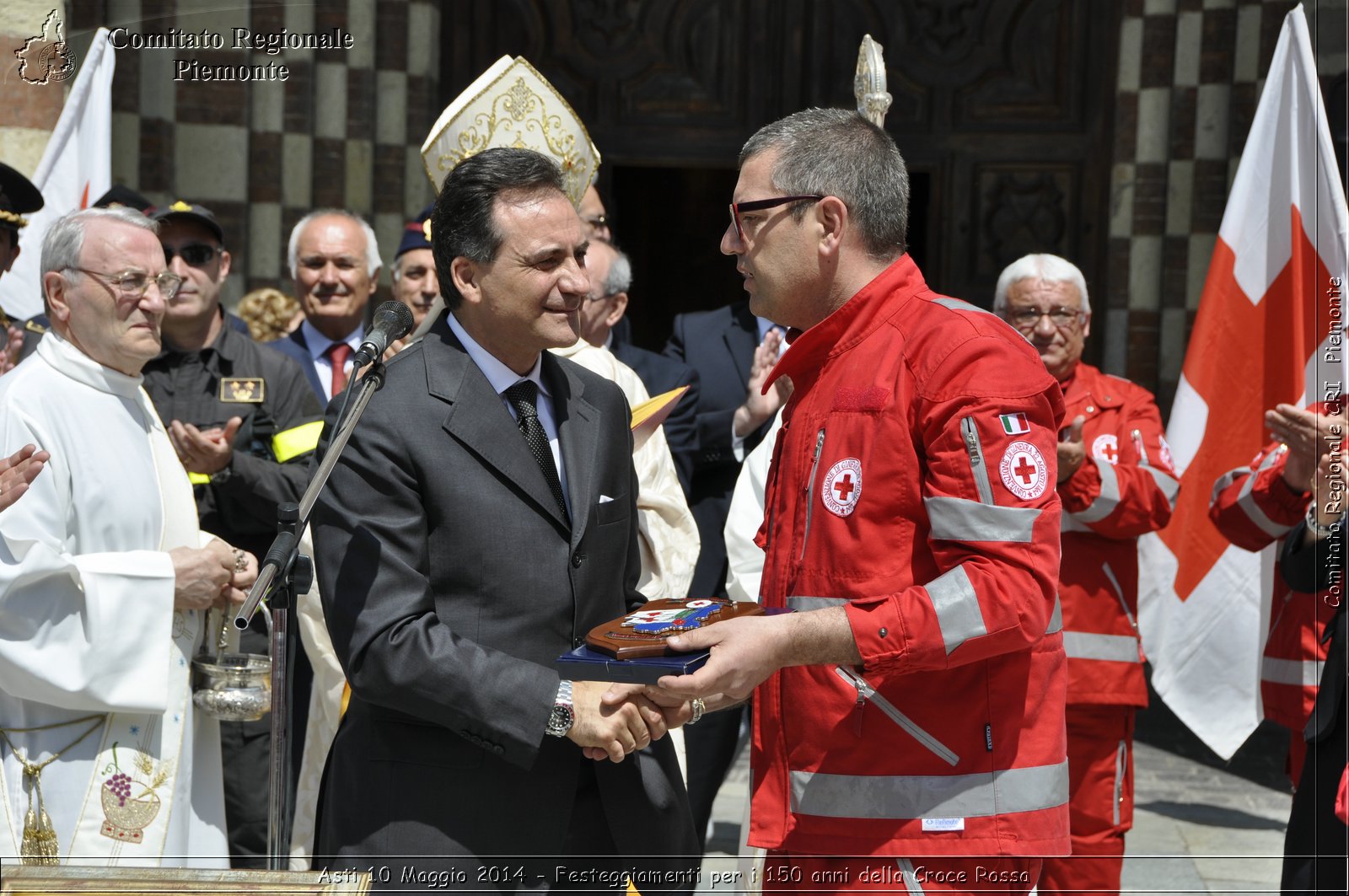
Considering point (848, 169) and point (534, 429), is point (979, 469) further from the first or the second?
point (534, 429)

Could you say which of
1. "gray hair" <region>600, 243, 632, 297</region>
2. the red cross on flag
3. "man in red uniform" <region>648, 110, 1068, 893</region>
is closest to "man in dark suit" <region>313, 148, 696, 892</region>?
"man in red uniform" <region>648, 110, 1068, 893</region>

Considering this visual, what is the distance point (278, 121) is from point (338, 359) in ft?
8.83

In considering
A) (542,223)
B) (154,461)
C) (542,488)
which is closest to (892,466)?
(542,488)

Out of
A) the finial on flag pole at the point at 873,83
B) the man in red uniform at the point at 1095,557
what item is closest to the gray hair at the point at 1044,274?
the man in red uniform at the point at 1095,557

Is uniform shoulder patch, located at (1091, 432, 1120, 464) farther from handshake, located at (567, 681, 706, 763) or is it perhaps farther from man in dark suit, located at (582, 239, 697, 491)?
handshake, located at (567, 681, 706, 763)

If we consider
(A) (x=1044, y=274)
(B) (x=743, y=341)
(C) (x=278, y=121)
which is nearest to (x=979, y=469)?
(A) (x=1044, y=274)

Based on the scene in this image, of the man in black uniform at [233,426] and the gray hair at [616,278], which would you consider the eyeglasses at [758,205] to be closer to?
the man in black uniform at [233,426]

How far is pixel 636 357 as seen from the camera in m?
5.62

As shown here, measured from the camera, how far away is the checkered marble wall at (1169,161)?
25.0ft

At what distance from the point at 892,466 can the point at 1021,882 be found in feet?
2.48

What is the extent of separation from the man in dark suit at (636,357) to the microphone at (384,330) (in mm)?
2361

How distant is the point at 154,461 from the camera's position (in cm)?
387

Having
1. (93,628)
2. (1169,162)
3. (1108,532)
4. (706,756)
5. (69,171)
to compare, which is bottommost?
(706,756)

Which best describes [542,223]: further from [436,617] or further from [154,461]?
[154,461]
